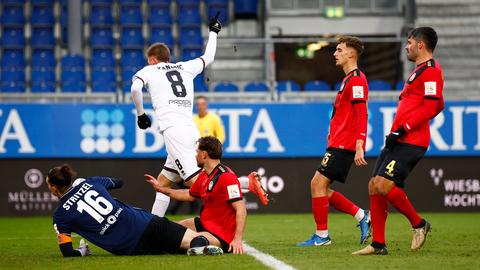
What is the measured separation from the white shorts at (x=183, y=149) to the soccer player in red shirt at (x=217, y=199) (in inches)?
72.7

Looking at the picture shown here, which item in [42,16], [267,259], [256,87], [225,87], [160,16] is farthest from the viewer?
[160,16]

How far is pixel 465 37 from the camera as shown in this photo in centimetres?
2277

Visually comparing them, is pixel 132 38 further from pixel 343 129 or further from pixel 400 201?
pixel 400 201

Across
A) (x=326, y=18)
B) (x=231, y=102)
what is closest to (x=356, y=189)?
(x=231, y=102)

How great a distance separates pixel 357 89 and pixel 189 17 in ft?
46.4

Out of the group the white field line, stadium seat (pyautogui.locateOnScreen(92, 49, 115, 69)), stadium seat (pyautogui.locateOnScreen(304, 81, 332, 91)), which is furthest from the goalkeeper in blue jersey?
stadium seat (pyautogui.locateOnScreen(92, 49, 115, 69))

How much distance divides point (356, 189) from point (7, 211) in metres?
6.02

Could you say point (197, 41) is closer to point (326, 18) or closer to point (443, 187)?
point (326, 18)

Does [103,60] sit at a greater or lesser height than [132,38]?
lesser

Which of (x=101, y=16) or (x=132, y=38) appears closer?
(x=132, y=38)

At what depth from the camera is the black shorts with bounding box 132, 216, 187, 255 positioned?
8.66m

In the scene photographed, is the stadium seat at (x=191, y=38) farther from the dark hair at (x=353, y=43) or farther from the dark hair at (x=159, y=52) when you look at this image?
the dark hair at (x=353, y=43)

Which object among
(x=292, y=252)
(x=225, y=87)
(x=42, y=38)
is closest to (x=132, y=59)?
(x=42, y=38)

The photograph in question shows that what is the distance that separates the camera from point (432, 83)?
8703mm
